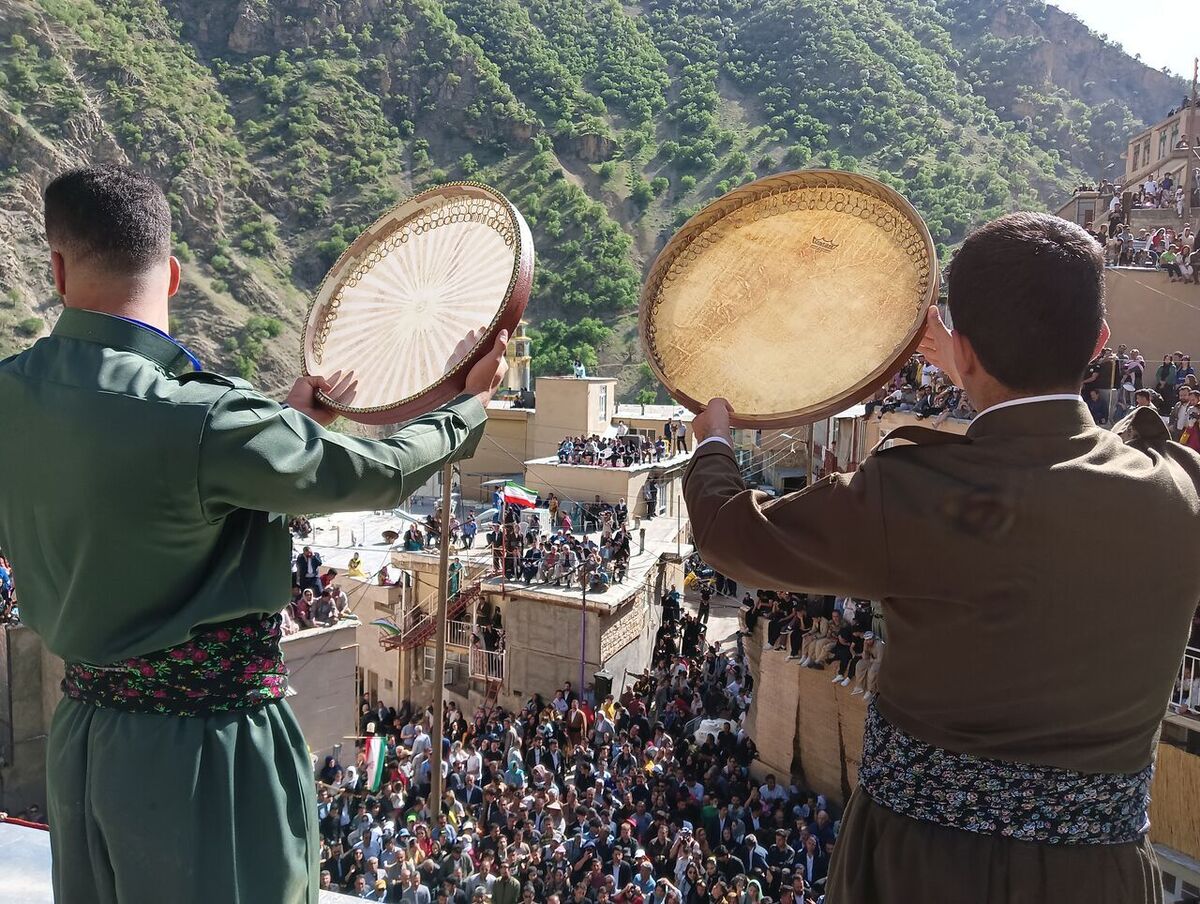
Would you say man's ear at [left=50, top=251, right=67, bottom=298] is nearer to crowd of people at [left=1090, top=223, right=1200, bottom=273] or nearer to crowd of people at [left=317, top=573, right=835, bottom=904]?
crowd of people at [left=317, top=573, right=835, bottom=904]

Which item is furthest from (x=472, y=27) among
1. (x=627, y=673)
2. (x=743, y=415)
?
(x=743, y=415)

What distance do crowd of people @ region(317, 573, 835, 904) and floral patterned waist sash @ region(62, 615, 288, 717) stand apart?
3.96m

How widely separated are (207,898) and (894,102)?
98.8m

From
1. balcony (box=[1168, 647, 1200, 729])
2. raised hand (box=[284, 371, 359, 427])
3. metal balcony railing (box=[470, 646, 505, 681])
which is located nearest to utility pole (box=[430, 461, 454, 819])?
raised hand (box=[284, 371, 359, 427])

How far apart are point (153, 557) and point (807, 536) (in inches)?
50.4

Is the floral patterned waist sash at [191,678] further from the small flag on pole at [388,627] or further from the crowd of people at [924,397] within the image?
the small flag on pole at [388,627]

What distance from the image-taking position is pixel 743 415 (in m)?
2.73

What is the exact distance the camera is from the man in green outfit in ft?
5.88

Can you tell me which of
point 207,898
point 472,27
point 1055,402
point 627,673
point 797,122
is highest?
point 472,27

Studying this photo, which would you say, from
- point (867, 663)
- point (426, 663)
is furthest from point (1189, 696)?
point (426, 663)

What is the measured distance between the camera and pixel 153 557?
6.02 ft

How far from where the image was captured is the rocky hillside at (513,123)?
213 feet

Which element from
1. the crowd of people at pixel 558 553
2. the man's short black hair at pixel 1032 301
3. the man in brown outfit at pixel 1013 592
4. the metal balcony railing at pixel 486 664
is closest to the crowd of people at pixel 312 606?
the crowd of people at pixel 558 553

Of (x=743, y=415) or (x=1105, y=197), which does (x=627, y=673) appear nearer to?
(x=743, y=415)
